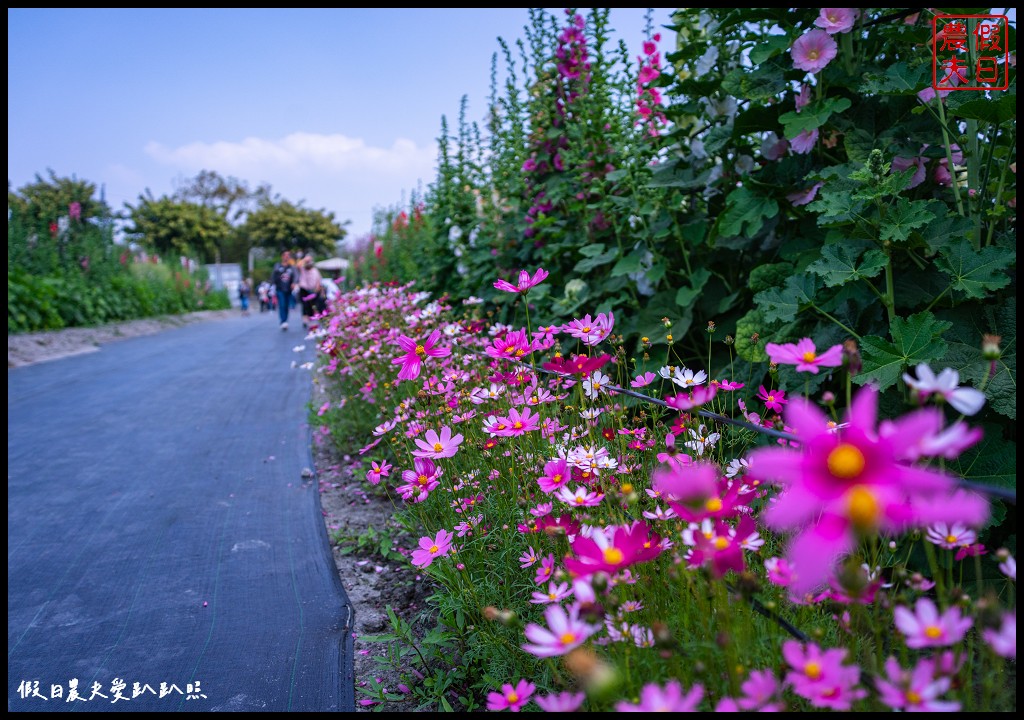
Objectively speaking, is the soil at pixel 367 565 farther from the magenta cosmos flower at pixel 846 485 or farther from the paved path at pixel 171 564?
the magenta cosmos flower at pixel 846 485

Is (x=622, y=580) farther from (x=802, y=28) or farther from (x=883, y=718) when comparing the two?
(x=802, y=28)

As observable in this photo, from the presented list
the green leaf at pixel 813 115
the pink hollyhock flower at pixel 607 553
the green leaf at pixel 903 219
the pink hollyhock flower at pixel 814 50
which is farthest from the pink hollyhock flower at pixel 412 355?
the pink hollyhock flower at pixel 814 50

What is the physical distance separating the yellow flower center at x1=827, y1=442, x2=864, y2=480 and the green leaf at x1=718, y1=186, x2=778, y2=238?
60.1 inches

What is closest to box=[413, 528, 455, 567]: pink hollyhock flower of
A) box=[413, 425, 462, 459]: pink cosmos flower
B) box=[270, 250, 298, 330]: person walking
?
box=[413, 425, 462, 459]: pink cosmos flower

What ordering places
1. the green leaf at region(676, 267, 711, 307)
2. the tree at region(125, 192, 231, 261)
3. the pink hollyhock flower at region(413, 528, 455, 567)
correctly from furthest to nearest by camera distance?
the tree at region(125, 192, 231, 261) < the green leaf at region(676, 267, 711, 307) < the pink hollyhock flower at region(413, 528, 455, 567)

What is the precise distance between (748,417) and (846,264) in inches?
17.8

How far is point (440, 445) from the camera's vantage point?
→ 139cm

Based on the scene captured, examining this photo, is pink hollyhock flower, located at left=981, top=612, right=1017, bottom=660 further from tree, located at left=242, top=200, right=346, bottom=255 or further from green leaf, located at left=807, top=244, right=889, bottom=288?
tree, located at left=242, top=200, right=346, bottom=255

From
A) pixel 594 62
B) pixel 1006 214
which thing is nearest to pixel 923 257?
pixel 1006 214

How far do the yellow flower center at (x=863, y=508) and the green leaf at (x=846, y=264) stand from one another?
112 centimetres

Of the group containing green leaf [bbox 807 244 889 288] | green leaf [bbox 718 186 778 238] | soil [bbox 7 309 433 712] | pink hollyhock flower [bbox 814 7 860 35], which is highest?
pink hollyhock flower [bbox 814 7 860 35]

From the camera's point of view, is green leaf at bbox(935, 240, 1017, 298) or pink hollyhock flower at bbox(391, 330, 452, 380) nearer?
pink hollyhock flower at bbox(391, 330, 452, 380)

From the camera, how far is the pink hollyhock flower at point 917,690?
24.0 inches

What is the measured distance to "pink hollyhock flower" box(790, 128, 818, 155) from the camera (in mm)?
1917
